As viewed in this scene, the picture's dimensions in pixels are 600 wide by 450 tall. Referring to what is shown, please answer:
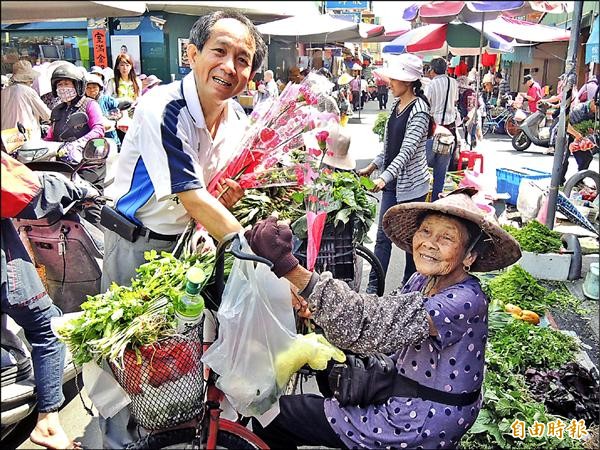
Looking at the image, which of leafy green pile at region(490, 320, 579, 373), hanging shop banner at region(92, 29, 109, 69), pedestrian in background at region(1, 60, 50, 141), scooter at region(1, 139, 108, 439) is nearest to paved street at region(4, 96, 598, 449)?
scooter at region(1, 139, 108, 439)

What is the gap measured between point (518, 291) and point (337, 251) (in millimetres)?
2596

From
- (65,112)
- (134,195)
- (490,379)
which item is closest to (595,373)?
(490,379)

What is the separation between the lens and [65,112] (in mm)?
5695

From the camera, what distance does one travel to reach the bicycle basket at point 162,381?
2.03 meters

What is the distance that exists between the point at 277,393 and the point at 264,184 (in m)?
1.04

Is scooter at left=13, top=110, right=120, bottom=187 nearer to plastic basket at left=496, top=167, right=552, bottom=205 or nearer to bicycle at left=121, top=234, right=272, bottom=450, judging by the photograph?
bicycle at left=121, top=234, right=272, bottom=450

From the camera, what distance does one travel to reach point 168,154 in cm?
238

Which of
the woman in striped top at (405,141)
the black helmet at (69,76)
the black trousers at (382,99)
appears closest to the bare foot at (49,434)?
the woman in striped top at (405,141)

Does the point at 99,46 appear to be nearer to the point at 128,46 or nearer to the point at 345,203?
the point at 128,46

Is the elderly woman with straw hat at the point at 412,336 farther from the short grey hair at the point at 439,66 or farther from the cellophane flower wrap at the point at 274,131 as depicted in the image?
the short grey hair at the point at 439,66

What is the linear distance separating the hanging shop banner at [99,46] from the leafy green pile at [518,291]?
1174 cm

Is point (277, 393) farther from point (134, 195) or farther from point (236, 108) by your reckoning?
point (236, 108)

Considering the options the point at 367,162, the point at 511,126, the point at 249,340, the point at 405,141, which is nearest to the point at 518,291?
the point at 405,141

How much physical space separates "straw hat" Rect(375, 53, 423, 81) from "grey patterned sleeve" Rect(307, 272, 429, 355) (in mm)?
3261
